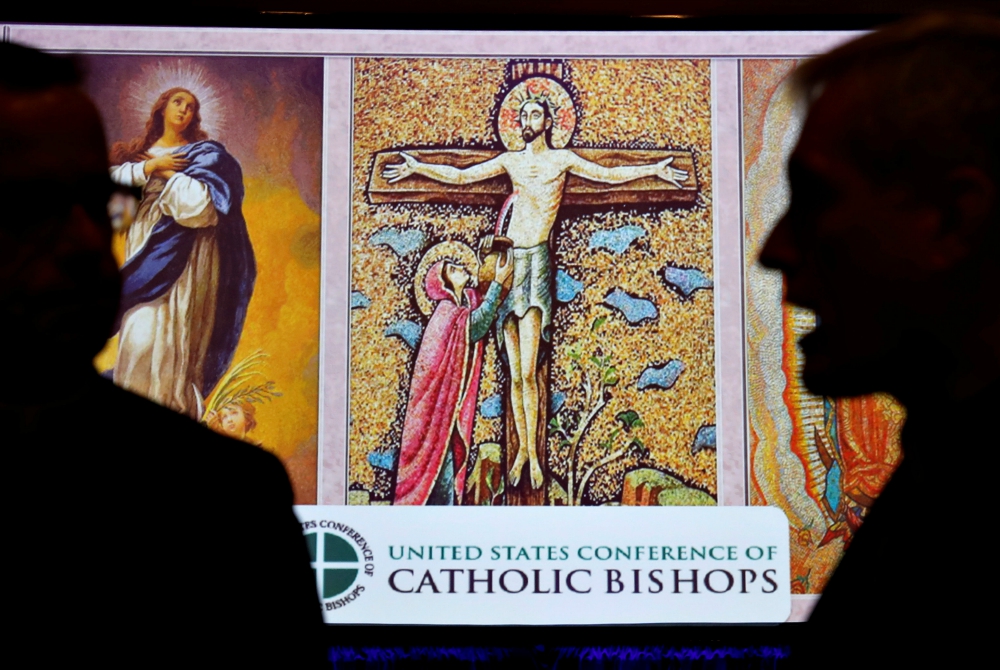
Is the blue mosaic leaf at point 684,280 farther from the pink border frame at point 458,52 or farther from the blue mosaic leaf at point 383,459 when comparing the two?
the blue mosaic leaf at point 383,459

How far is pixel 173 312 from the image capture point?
6.56 ft

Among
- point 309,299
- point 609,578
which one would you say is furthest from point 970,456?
point 309,299

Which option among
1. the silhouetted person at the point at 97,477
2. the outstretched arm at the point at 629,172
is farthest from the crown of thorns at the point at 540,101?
the silhouetted person at the point at 97,477

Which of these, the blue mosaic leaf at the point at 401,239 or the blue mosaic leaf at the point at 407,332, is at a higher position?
the blue mosaic leaf at the point at 401,239

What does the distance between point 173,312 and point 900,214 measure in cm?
159

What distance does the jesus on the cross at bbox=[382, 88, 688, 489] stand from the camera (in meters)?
1.97

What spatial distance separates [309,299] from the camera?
1996 millimetres

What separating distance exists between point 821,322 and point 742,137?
1.47 metres

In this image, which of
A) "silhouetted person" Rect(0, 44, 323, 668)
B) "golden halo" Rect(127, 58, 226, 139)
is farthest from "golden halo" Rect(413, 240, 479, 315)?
"silhouetted person" Rect(0, 44, 323, 668)

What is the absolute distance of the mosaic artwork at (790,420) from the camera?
1965 mm

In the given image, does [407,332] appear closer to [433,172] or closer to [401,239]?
[401,239]

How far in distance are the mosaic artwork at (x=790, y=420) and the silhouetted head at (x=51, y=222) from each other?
1.45 metres

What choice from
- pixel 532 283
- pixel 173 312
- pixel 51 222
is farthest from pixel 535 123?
pixel 51 222

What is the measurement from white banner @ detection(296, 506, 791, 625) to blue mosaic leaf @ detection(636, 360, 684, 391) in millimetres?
203
